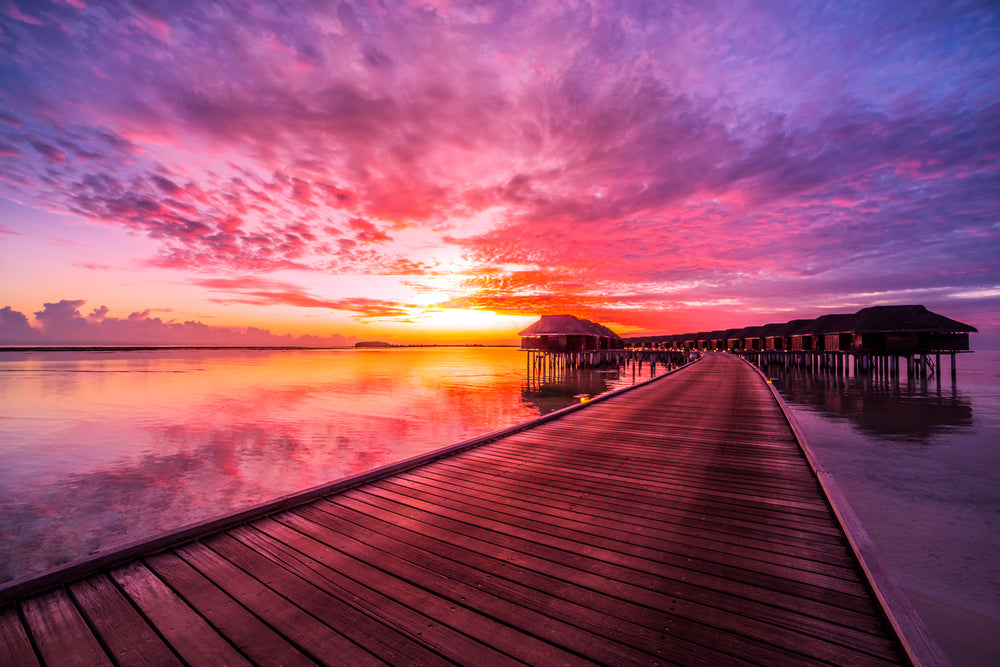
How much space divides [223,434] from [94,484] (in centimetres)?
597

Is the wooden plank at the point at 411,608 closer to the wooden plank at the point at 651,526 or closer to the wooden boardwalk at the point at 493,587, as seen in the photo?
the wooden boardwalk at the point at 493,587

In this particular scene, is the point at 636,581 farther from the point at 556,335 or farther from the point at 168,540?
the point at 556,335

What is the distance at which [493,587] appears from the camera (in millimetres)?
3262

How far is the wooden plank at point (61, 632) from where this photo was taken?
2.56m

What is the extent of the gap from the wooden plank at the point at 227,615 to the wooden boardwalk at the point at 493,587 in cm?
1

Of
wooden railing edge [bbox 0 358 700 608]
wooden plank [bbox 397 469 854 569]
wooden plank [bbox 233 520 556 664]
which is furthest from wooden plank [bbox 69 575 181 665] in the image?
wooden plank [bbox 397 469 854 569]

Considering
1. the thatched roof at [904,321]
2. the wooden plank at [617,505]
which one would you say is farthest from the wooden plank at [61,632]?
the thatched roof at [904,321]

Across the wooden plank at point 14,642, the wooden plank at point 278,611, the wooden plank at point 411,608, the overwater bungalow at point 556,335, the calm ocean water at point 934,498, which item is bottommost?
the calm ocean water at point 934,498

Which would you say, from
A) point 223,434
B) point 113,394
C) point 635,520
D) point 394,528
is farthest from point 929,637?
point 113,394

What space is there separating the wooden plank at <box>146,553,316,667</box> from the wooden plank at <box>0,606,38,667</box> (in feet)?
2.46

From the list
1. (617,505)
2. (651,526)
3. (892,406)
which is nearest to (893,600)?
(651,526)

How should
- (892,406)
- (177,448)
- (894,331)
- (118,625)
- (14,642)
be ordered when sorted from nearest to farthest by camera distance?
(14,642) < (118,625) < (177,448) < (892,406) < (894,331)

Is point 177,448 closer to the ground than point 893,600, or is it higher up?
closer to the ground

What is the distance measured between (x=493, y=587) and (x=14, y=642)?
3110 millimetres
